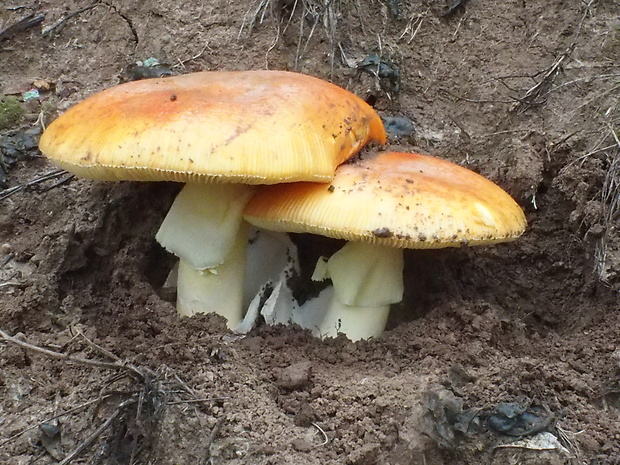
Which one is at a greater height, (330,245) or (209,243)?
(209,243)

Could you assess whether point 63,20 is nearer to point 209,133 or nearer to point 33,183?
point 33,183

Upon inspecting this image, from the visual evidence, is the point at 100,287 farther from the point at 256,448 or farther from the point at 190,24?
the point at 190,24

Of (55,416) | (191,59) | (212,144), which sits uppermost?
(212,144)

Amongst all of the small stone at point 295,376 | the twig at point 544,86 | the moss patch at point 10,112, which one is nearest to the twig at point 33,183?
the moss patch at point 10,112

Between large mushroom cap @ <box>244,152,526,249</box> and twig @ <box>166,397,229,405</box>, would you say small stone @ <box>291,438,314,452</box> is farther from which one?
large mushroom cap @ <box>244,152,526,249</box>

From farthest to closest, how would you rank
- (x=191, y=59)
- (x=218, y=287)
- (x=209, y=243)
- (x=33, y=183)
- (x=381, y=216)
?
(x=191, y=59) < (x=33, y=183) < (x=218, y=287) < (x=209, y=243) < (x=381, y=216)

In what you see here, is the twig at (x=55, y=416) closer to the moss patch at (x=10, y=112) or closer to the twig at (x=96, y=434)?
the twig at (x=96, y=434)

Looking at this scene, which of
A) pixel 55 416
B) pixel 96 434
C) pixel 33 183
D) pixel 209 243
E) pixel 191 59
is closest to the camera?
pixel 96 434

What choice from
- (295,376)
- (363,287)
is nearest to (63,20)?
(363,287)
